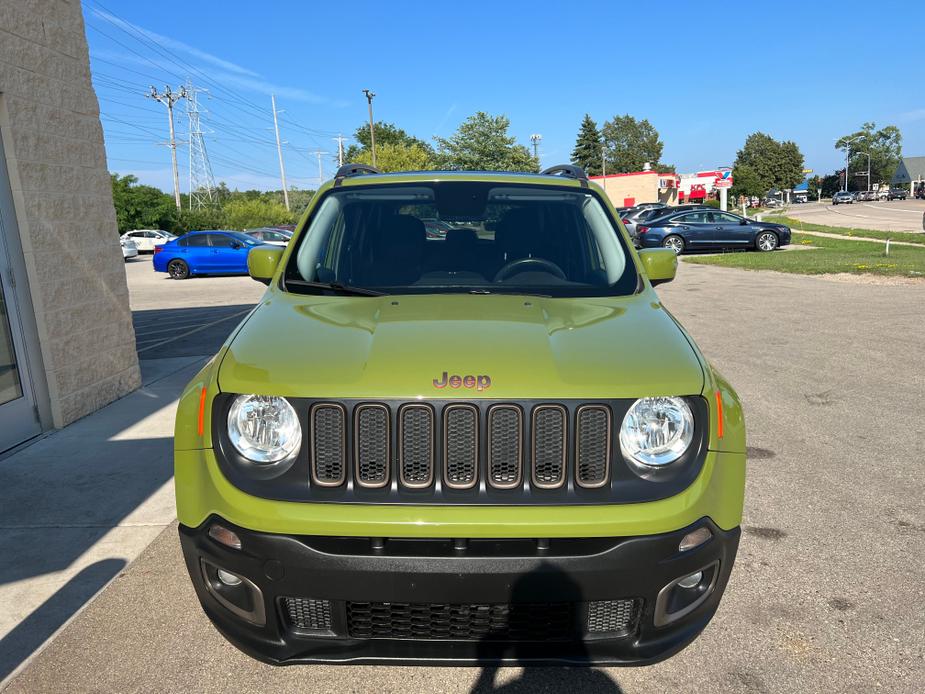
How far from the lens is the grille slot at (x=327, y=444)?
7.29 ft

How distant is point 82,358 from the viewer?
6297 mm

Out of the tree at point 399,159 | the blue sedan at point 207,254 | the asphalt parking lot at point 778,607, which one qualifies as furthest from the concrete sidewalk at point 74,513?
the tree at point 399,159

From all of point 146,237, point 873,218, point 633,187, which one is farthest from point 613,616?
point 633,187

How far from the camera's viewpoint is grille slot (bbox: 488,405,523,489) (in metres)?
2.21

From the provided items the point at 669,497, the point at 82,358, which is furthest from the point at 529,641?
the point at 82,358

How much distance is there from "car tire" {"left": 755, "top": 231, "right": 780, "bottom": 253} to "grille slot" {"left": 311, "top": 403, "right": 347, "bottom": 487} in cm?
2576

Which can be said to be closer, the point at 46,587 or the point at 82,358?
the point at 46,587

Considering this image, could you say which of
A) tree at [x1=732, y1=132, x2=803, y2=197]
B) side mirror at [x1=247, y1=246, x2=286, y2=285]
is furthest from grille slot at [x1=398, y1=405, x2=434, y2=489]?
tree at [x1=732, y1=132, x2=803, y2=197]

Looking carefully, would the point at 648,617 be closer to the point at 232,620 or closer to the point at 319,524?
the point at 319,524

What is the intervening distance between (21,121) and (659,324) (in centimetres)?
549

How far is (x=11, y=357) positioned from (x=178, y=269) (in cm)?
1959

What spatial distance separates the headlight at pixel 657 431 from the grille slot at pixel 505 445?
0.35 m

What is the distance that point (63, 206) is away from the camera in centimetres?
617

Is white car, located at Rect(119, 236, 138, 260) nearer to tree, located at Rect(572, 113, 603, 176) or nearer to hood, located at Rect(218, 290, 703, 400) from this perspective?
hood, located at Rect(218, 290, 703, 400)
